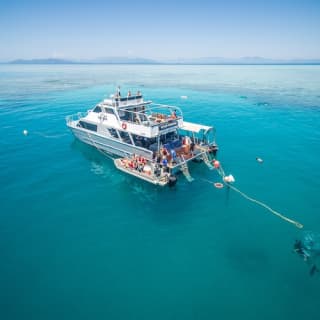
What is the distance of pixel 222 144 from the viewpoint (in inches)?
1163

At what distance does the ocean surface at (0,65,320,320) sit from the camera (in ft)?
36.1

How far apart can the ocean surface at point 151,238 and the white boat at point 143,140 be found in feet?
4.45

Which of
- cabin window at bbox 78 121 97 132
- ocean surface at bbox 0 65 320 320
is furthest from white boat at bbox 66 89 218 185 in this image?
ocean surface at bbox 0 65 320 320

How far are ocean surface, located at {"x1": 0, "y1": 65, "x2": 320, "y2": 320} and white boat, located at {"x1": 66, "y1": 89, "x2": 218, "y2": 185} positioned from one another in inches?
53.4

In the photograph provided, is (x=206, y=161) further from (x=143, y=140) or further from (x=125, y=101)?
(x=125, y=101)

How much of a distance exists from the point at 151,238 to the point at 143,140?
11747 mm

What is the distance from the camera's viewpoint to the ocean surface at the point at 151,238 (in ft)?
36.1

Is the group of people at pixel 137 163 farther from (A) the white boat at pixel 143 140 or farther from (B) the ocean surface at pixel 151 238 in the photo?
(B) the ocean surface at pixel 151 238

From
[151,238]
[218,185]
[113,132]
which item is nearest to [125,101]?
[113,132]

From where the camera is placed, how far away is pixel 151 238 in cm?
1477

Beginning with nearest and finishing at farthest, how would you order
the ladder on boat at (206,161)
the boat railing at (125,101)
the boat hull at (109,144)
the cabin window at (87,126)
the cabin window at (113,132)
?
the boat hull at (109,144) → the ladder on boat at (206,161) → the boat railing at (125,101) → the cabin window at (113,132) → the cabin window at (87,126)

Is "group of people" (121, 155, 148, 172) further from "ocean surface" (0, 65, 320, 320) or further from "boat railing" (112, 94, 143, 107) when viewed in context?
"boat railing" (112, 94, 143, 107)

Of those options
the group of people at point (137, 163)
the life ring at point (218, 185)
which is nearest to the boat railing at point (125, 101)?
the group of people at point (137, 163)

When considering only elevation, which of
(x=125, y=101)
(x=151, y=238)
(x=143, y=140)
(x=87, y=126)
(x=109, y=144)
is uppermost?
(x=125, y=101)
